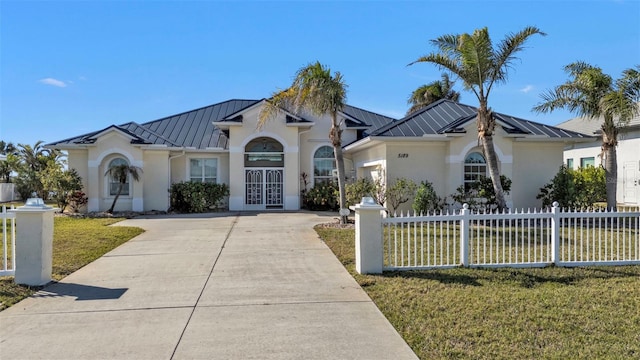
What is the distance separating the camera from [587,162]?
28.3 m

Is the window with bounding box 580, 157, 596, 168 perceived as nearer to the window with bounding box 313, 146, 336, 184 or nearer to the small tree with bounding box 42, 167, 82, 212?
the window with bounding box 313, 146, 336, 184

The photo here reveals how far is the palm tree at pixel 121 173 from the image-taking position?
1889 cm

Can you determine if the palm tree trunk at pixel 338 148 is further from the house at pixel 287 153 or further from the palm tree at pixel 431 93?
the palm tree at pixel 431 93

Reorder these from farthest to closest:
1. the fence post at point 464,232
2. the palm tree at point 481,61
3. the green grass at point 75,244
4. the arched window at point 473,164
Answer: the arched window at point 473,164
the palm tree at point 481,61
the fence post at point 464,232
the green grass at point 75,244

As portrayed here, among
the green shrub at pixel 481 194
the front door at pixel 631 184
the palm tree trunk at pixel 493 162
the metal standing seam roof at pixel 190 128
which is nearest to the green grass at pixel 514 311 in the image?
the palm tree trunk at pixel 493 162

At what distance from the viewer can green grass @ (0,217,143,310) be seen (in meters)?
6.55

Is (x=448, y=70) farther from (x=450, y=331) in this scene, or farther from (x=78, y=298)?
(x=78, y=298)

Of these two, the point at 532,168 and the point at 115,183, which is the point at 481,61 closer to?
the point at 532,168

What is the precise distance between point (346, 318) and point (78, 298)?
4111mm

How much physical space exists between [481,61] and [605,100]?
4833 millimetres

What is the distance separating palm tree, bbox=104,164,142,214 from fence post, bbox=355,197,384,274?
49.0 feet

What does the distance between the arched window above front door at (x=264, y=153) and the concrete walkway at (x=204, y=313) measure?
472 inches

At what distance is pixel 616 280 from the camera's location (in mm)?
7000

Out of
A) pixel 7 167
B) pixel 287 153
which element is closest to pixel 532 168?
pixel 287 153
